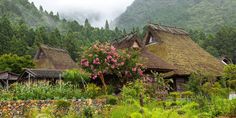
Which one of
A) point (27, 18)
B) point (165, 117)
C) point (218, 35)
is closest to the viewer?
point (165, 117)

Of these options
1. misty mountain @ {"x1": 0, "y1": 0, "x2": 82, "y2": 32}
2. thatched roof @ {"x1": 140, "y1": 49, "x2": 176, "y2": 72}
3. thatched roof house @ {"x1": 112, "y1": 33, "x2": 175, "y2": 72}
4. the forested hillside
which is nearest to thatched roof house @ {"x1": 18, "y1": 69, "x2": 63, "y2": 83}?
the forested hillside

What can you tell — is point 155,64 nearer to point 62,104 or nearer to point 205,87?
point 205,87

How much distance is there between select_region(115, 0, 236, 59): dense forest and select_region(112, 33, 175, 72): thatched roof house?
29387mm

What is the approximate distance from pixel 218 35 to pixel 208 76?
46600 millimetres

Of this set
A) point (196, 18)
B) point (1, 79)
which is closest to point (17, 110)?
point (1, 79)

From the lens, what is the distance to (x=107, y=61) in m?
19.3

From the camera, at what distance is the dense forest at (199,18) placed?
64.9m

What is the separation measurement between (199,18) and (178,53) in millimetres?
75580

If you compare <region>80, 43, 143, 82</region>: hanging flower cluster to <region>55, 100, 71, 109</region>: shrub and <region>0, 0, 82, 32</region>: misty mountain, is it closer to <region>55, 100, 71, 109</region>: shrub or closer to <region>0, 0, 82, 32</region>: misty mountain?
<region>55, 100, 71, 109</region>: shrub

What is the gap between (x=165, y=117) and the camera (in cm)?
902

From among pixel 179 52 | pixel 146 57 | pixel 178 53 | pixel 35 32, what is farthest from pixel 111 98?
pixel 35 32

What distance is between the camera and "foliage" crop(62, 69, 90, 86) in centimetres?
2014

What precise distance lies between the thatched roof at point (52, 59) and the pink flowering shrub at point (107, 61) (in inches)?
710

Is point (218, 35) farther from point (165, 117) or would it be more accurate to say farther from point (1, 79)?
point (165, 117)
